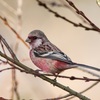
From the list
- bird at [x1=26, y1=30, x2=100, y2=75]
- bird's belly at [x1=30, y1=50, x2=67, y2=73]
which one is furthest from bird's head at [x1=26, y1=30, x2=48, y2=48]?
bird's belly at [x1=30, y1=50, x2=67, y2=73]

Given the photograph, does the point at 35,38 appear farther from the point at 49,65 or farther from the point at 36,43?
the point at 49,65

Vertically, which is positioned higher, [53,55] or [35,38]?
[35,38]

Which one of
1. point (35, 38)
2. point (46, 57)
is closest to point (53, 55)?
point (46, 57)

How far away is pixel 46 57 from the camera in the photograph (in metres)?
2.61

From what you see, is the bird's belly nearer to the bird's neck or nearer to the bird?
the bird

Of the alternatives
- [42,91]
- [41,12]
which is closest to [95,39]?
[41,12]

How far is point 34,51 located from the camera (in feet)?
8.68

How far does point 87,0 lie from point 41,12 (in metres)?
0.77

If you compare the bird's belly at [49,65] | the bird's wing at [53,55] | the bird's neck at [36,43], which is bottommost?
the bird's belly at [49,65]

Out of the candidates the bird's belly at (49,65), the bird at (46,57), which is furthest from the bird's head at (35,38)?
the bird's belly at (49,65)

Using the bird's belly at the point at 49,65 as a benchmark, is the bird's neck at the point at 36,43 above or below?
above

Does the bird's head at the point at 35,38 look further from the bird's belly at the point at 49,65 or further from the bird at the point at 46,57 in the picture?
the bird's belly at the point at 49,65

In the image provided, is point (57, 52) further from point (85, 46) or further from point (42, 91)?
point (85, 46)

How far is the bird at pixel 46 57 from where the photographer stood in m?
2.55
